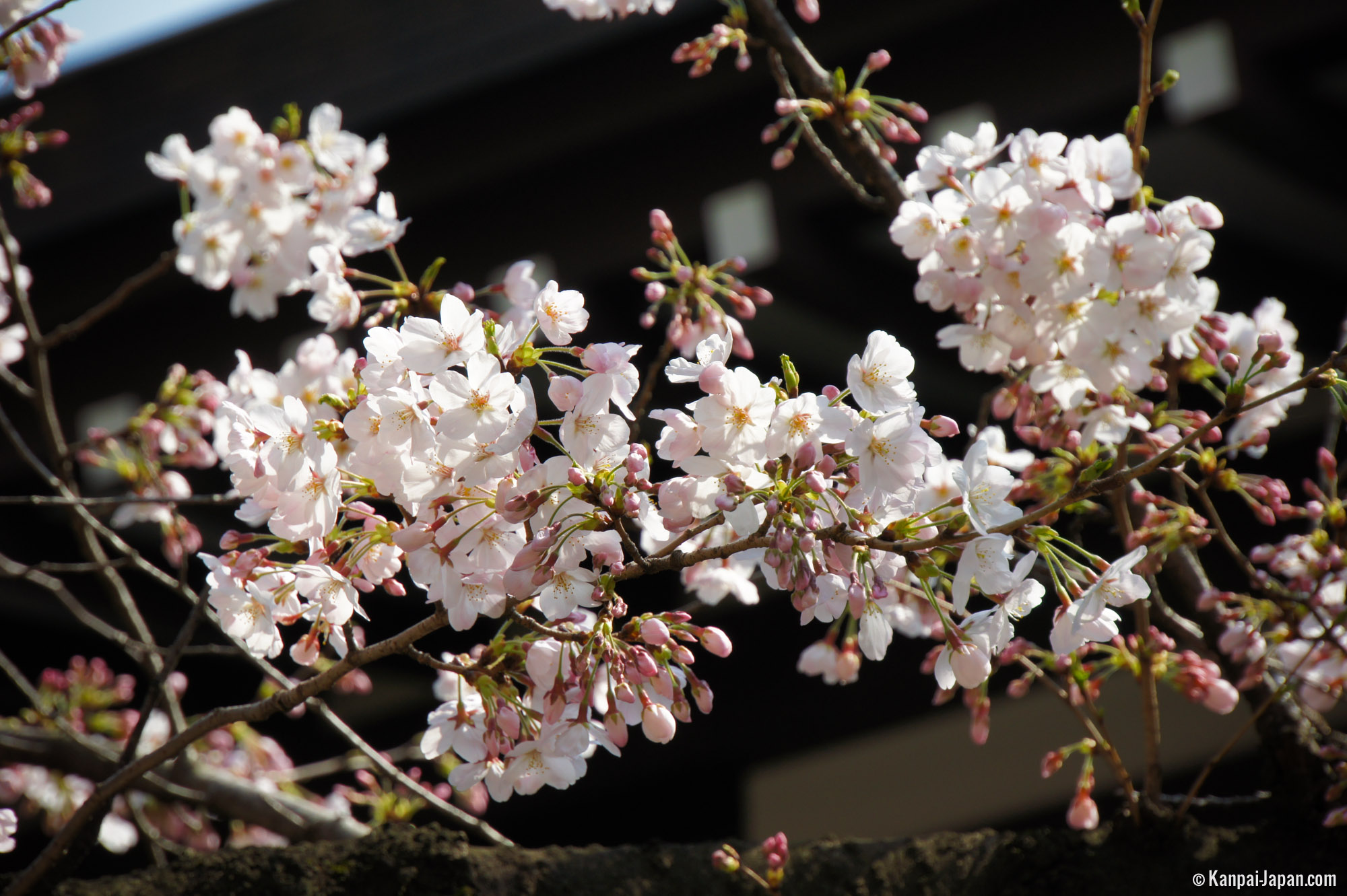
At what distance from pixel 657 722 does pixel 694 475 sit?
222mm

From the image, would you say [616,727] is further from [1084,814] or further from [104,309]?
[104,309]

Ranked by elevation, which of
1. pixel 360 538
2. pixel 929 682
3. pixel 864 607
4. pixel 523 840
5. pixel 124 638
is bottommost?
pixel 523 840

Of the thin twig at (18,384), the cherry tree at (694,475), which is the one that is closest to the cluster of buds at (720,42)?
the cherry tree at (694,475)

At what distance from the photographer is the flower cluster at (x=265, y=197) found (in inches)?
A: 72.4

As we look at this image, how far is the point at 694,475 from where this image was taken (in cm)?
93

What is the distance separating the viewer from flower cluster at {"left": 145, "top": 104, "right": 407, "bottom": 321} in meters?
1.84

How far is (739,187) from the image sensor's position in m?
2.72

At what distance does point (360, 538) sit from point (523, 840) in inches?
148

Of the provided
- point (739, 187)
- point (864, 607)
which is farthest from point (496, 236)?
point (864, 607)

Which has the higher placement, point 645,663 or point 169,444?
point 645,663

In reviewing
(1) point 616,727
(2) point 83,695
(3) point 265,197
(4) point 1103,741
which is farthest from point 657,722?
(2) point 83,695

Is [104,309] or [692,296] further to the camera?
[104,309]

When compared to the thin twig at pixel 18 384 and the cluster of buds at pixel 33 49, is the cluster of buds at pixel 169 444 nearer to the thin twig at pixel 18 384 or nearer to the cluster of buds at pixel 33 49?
the thin twig at pixel 18 384

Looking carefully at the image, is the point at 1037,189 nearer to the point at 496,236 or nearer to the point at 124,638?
the point at 124,638
